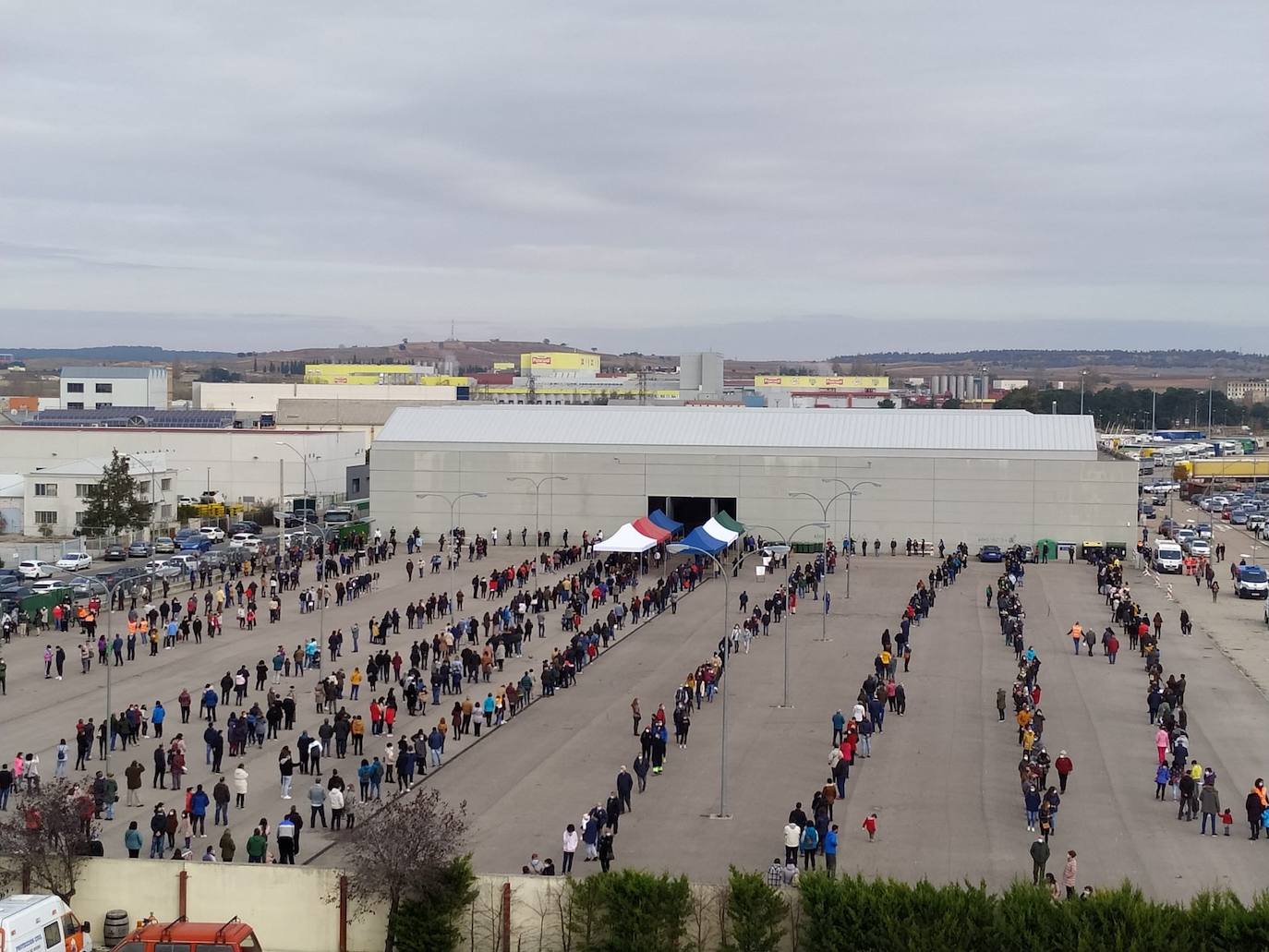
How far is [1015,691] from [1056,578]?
2882 centimetres

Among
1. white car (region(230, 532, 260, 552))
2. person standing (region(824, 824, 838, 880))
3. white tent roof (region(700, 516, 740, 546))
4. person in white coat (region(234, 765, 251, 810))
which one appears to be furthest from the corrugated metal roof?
person standing (region(824, 824, 838, 880))

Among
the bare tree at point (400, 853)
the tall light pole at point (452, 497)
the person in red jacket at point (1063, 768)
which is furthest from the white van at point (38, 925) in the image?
the tall light pole at point (452, 497)

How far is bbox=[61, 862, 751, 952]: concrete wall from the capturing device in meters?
20.3

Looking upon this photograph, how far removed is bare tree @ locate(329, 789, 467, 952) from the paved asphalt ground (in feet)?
9.73

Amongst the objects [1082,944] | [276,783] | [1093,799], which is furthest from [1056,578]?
[1082,944]

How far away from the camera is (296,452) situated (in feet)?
280

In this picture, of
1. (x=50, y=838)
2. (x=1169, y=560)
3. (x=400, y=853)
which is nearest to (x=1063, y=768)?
(x=400, y=853)

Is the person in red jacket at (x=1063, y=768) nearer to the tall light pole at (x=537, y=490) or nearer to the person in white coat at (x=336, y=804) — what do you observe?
the person in white coat at (x=336, y=804)

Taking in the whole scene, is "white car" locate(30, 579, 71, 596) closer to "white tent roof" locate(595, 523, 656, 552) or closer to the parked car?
the parked car

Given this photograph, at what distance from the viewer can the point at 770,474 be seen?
72.1 metres

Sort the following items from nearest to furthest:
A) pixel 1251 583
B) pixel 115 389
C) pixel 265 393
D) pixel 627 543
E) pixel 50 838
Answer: pixel 50 838, pixel 627 543, pixel 1251 583, pixel 115 389, pixel 265 393

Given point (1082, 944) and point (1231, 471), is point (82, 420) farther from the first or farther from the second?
point (1082, 944)

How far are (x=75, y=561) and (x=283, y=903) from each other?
46.9 m

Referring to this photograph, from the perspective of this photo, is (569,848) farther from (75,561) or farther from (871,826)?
(75,561)
